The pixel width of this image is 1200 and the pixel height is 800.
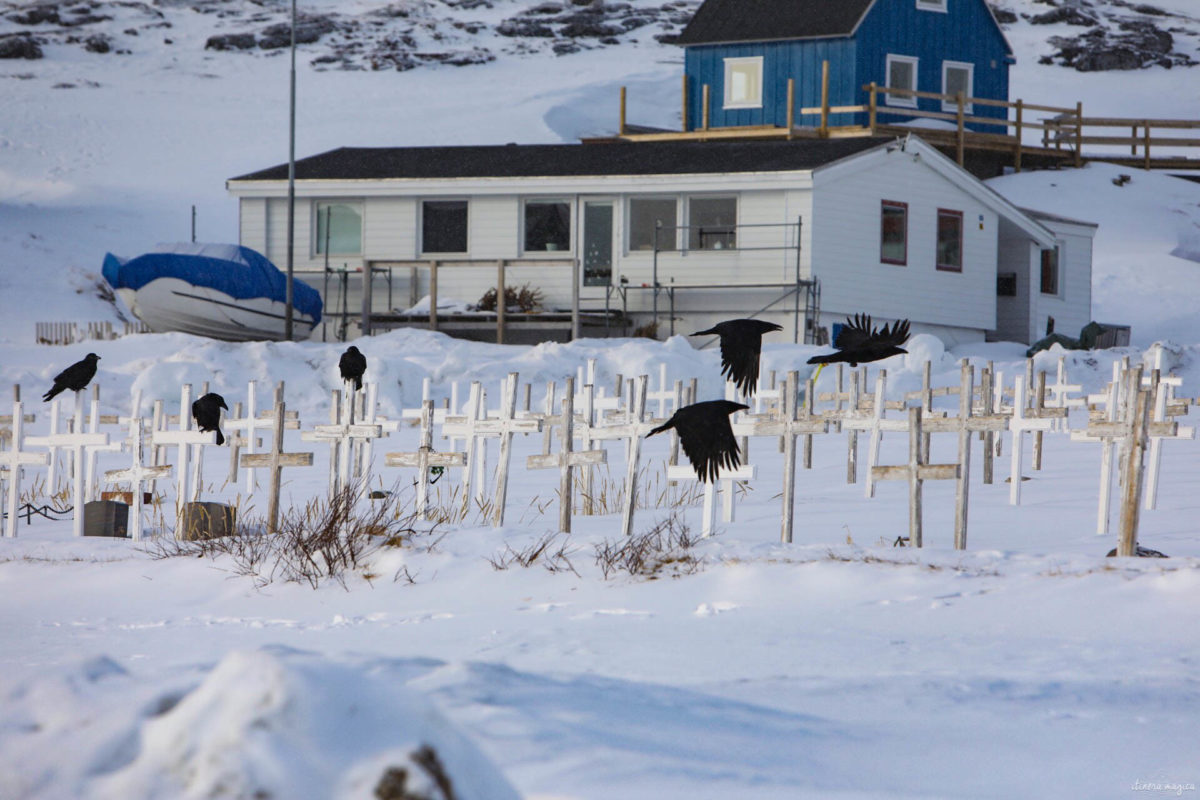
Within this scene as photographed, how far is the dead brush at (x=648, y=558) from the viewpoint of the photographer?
9.63 m

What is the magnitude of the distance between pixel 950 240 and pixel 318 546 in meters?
24.0

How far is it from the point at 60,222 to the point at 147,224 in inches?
128

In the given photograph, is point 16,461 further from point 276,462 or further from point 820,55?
point 820,55

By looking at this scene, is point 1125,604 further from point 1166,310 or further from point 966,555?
point 1166,310

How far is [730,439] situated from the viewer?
10641 mm

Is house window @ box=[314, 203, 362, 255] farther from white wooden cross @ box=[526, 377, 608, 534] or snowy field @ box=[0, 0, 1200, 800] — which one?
white wooden cross @ box=[526, 377, 608, 534]

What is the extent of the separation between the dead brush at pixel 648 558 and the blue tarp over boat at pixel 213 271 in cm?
2018

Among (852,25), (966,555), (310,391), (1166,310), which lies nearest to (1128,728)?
(966,555)

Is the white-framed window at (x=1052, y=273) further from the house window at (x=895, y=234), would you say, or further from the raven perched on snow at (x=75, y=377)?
the raven perched on snow at (x=75, y=377)

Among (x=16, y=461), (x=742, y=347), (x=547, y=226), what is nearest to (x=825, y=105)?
(x=547, y=226)

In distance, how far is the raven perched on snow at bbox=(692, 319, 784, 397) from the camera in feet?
36.2

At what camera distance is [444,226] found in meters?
31.5

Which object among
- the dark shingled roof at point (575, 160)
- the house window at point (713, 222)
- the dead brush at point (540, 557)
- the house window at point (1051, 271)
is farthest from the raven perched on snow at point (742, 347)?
the house window at point (1051, 271)

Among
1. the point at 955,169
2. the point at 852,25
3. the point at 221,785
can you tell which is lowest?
the point at 221,785
